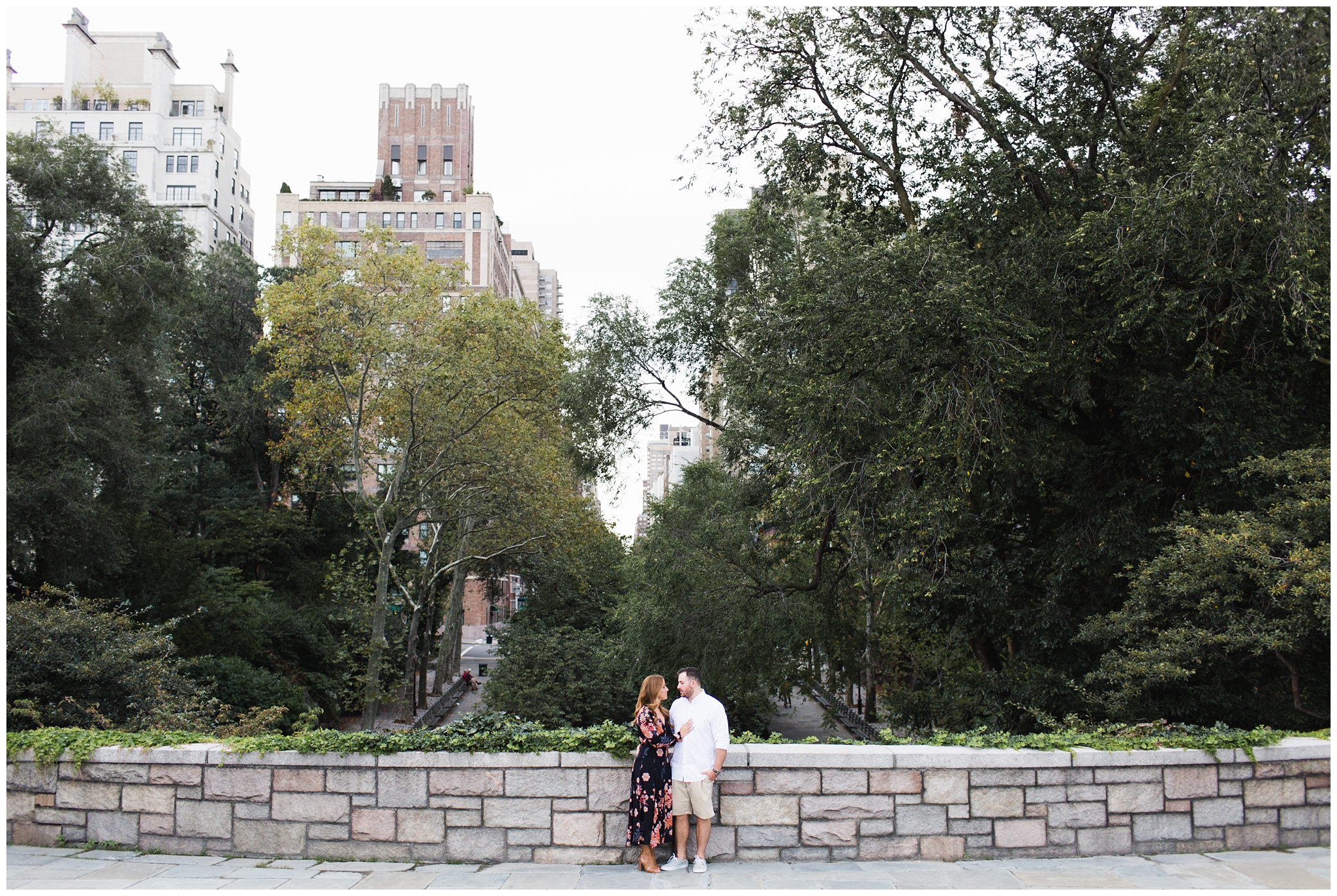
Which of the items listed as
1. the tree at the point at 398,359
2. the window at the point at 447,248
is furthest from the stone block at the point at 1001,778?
the window at the point at 447,248

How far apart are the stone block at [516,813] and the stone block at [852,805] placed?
178 cm

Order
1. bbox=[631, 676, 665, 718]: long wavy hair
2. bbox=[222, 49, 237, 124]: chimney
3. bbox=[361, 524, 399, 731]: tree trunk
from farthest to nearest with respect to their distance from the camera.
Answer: bbox=[222, 49, 237, 124]: chimney
bbox=[361, 524, 399, 731]: tree trunk
bbox=[631, 676, 665, 718]: long wavy hair

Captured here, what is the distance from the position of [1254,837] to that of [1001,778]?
5.99 feet

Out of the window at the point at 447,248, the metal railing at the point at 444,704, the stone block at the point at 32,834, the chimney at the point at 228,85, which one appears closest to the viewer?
the stone block at the point at 32,834

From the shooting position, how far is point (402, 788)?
653 centimetres

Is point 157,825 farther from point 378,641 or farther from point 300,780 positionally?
point 378,641

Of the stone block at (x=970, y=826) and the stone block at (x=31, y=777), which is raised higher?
the stone block at (x=31, y=777)

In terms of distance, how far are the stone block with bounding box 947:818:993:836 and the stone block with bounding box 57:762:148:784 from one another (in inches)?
225

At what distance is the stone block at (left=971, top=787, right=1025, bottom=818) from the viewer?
6.40m

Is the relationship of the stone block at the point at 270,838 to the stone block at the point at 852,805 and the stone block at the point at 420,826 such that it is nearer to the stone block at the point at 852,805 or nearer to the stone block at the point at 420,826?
the stone block at the point at 420,826

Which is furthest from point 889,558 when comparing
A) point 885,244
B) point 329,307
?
point 329,307

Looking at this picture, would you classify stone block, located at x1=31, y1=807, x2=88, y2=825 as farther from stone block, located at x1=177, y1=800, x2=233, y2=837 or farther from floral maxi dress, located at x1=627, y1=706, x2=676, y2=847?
floral maxi dress, located at x1=627, y1=706, x2=676, y2=847

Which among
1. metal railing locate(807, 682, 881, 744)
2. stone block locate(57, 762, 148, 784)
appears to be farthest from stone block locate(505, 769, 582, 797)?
metal railing locate(807, 682, 881, 744)

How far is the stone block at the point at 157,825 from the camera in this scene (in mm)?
6684
